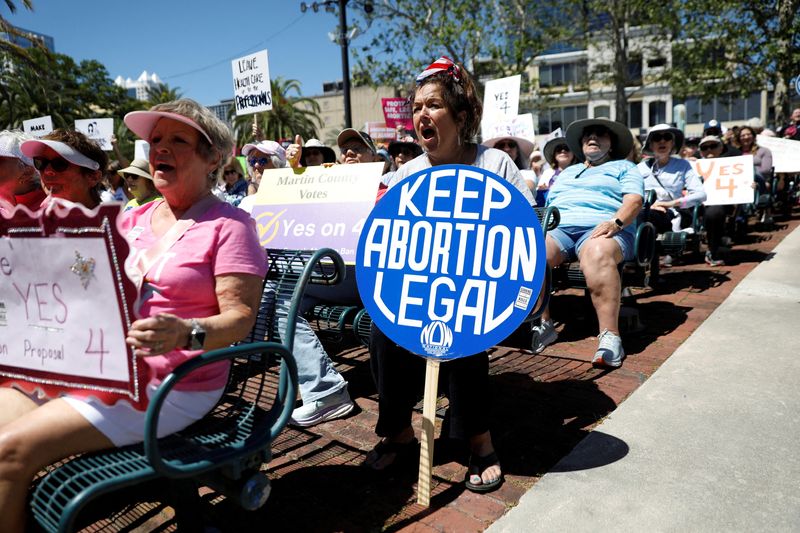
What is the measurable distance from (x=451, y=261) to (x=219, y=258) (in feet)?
3.11

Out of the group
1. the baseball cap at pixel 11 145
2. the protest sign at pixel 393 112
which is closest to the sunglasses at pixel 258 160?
the baseball cap at pixel 11 145

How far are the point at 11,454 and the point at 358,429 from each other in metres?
1.83

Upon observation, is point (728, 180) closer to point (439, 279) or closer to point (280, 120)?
point (439, 279)

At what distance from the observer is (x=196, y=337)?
5.84 feet

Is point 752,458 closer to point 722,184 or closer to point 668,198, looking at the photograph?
point 668,198

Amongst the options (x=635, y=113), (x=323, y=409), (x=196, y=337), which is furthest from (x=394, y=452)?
(x=635, y=113)

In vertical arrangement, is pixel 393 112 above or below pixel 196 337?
above

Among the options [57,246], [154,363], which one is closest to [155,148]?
[57,246]

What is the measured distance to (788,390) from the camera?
321 centimetres

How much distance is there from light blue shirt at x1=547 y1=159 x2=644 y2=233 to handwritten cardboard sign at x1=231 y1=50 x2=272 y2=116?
3362 millimetres

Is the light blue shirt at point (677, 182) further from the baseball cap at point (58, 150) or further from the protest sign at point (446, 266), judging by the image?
the baseball cap at point (58, 150)

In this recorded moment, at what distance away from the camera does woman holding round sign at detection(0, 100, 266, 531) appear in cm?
168

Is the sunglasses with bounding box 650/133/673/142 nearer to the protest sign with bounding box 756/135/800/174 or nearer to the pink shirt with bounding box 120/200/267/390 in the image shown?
the protest sign with bounding box 756/135/800/174

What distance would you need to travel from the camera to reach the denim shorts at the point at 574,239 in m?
4.38
